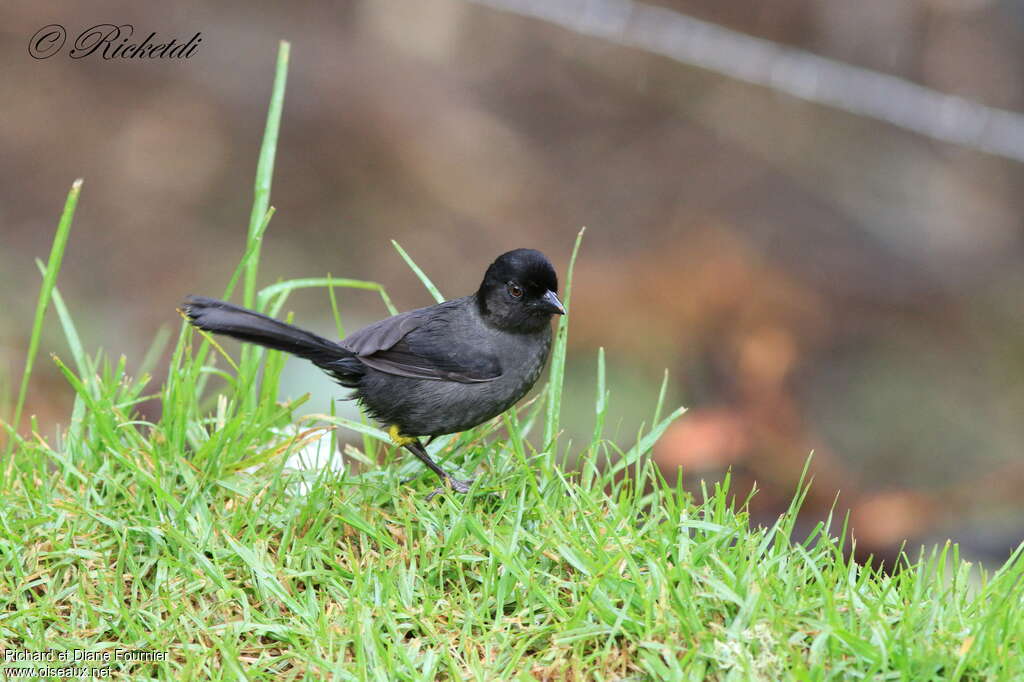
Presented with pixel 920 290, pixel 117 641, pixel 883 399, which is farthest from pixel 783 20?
pixel 117 641

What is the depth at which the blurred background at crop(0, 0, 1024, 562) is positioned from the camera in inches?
262

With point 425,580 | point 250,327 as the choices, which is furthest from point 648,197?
point 425,580

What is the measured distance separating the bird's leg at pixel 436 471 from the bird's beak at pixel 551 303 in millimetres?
637

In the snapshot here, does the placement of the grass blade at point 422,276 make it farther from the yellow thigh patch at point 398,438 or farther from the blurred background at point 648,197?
the blurred background at point 648,197

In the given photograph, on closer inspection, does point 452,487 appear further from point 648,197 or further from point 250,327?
point 648,197

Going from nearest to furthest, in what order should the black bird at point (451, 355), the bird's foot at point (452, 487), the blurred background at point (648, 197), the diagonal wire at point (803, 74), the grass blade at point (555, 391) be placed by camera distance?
the bird's foot at point (452, 487), the black bird at point (451, 355), the grass blade at point (555, 391), the blurred background at point (648, 197), the diagonal wire at point (803, 74)

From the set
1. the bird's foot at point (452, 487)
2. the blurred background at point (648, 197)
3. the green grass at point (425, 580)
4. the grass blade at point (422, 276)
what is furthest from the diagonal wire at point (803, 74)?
the bird's foot at point (452, 487)

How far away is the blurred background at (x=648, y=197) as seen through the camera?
21.8 feet

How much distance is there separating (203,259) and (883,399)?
179 inches

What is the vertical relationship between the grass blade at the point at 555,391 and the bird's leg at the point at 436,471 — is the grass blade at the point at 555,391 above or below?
above

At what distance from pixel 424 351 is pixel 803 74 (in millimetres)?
5966

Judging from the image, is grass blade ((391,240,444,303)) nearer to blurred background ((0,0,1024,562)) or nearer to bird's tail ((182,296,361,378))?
bird's tail ((182,296,361,378))

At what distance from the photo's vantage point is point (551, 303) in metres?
3.69

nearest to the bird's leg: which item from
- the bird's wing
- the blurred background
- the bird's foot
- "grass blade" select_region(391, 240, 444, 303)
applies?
the bird's foot
